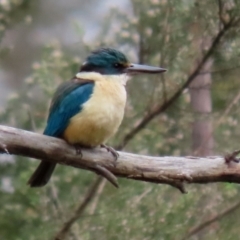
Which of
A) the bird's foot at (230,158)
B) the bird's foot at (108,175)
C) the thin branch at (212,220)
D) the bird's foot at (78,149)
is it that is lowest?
the thin branch at (212,220)

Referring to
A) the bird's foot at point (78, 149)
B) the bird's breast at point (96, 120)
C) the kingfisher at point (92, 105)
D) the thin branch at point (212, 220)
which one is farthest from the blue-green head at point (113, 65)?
the thin branch at point (212, 220)

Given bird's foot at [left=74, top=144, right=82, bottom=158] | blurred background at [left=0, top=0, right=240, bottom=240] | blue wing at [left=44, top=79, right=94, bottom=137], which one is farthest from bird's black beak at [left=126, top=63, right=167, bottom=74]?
blurred background at [left=0, top=0, right=240, bottom=240]

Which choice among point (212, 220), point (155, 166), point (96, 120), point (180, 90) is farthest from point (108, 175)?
point (212, 220)

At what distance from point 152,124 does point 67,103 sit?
1481 millimetres

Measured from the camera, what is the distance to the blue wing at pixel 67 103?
10.6 ft

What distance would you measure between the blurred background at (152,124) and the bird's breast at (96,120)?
731 mm

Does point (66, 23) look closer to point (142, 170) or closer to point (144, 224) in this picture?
point (144, 224)

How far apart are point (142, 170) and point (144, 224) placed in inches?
40.8

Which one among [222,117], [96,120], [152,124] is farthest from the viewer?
[152,124]

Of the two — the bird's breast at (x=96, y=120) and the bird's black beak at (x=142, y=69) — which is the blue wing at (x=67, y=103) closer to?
the bird's breast at (x=96, y=120)

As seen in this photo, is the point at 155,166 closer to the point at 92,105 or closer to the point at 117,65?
the point at 92,105

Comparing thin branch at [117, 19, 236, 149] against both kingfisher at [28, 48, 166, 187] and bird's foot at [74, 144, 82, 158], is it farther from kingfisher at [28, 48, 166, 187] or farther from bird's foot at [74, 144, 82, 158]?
bird's foot at [74, 144, 82, 158]

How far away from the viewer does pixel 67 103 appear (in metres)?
3.29

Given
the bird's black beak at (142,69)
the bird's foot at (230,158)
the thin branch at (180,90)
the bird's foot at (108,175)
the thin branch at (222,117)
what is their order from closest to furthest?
the bird's foot at (108,175) < the bird's foot at (230,158) < the bird's black beak at (142,69) < the thin branch at (180,90) < the thin branch at (222,117)
